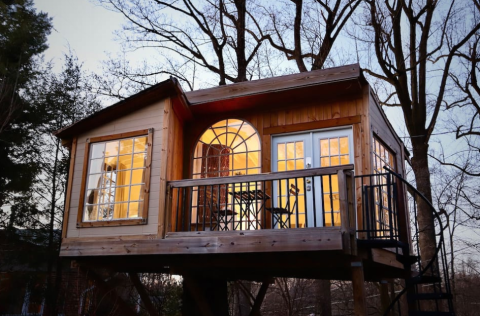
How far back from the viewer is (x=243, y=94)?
816 cm

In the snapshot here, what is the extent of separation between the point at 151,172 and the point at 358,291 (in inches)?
140

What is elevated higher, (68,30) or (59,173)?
(68,30)

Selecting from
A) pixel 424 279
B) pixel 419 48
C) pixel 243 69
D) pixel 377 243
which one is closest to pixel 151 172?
pixel 377 243

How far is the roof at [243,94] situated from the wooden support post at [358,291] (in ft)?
9.28

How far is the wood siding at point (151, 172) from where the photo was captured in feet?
24.3

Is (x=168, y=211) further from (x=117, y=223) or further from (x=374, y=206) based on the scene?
(x=374, y=206)

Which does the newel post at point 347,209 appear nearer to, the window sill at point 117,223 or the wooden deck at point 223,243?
the wooden deck at point 223,243

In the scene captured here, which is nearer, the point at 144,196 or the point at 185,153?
the point at 144,196

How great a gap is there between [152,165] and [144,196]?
50 cm

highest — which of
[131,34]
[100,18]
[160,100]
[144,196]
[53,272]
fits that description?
[100,18]

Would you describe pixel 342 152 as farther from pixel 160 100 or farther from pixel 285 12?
pixel 285 12

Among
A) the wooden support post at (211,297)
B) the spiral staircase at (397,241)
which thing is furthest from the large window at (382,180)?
the wooden support post at (211,297)

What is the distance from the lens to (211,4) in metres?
16.1

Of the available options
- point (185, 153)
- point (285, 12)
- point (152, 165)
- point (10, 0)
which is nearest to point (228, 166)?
point (185, 153)
